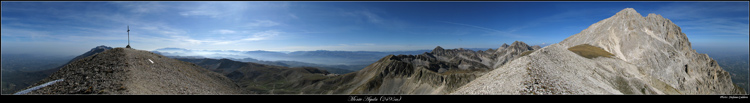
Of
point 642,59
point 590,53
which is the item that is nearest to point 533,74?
point 590,53

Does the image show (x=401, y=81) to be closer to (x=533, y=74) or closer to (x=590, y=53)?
(x=590, y=53)

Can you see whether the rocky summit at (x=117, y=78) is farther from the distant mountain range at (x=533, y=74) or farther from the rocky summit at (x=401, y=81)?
the rocky summit at (x=401, y=81)

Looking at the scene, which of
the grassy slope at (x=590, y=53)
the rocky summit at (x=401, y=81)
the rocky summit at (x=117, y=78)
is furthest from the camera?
the rocky summit at (x=401, y=81)

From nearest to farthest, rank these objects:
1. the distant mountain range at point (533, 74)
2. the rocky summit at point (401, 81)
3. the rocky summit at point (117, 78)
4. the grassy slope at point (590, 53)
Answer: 1. the rocky summit at point (117, 78)
2. the distant mountain range at point (533, 74)
3. the grassy slope at point (590, 53)
4. the rocky summit at point (401, 81)

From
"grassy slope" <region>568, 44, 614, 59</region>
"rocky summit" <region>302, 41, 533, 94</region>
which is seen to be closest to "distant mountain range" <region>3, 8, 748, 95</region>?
"grassy slope" <region>568, 44, 614, 59</region>

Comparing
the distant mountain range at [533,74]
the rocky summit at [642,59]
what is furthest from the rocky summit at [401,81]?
the rocky summit at [642,59]

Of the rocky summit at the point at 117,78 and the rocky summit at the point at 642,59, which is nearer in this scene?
the rocky summit at the point at 117,78

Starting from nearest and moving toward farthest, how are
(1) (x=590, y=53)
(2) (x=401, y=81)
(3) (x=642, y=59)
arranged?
(1) (x=590, y=53), (3) (x=642, y=59), (2) (x=401, y=81)

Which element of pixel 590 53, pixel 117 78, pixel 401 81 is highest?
pixel 590 53

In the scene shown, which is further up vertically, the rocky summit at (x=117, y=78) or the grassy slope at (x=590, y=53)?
the grassy slope at (x=590, y=53)

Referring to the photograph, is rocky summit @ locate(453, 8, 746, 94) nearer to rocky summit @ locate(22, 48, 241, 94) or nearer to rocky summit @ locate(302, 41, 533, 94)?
rocky summit @ locate(22, 48, 241, 94)
